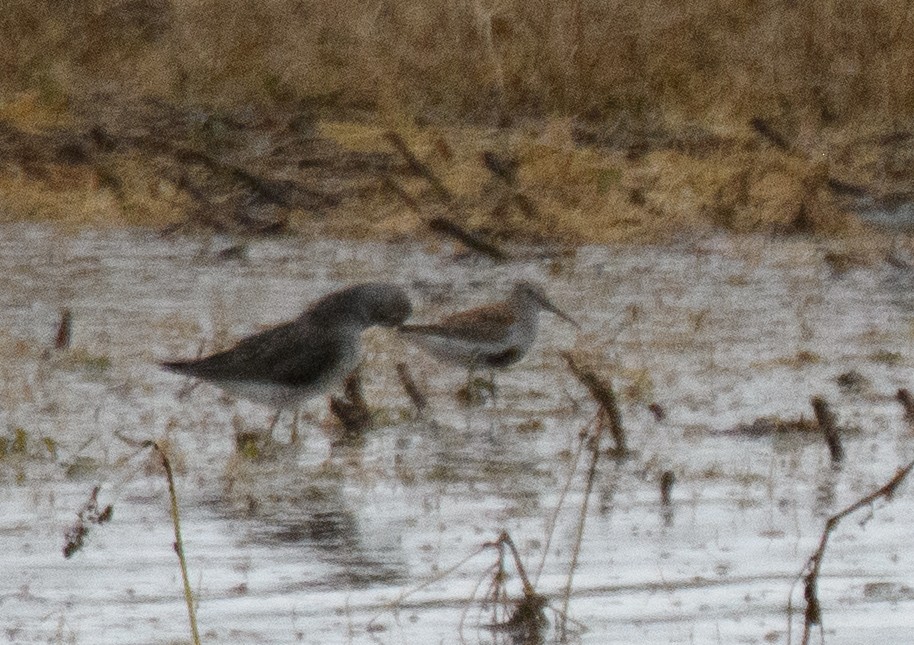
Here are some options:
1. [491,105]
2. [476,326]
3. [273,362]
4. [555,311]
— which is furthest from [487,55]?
[273,362]

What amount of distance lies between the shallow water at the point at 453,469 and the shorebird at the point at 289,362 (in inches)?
7.1

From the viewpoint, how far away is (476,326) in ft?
32.7

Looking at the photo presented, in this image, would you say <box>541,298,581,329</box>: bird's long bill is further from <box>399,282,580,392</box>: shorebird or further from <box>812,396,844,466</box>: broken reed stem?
<box>812,396,844,466</box>: broken reed stem

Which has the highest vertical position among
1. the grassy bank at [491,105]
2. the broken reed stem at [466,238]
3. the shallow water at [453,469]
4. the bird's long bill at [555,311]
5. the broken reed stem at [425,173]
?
the grassy bank at [491,105]

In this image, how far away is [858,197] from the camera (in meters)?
14.1

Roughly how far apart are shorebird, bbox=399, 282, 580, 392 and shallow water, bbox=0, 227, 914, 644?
16 cm

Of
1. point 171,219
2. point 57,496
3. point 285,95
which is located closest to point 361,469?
point 57,496

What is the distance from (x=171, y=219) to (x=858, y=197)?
4.15 m

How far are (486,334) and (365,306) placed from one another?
1.75 feet

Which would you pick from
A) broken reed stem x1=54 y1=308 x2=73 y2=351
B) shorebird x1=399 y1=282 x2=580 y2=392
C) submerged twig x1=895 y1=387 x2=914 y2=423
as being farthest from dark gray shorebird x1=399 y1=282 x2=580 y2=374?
submerged twig x1=895 y1=387 x2=914 y2=423

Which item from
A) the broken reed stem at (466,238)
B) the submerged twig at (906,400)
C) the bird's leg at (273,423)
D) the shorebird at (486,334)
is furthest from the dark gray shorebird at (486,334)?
the broken reed stem at (466,238)

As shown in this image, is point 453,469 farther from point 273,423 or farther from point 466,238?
point 466,238

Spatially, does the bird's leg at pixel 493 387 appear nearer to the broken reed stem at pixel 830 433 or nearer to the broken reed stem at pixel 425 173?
the broken reed stem at pixel 830 433

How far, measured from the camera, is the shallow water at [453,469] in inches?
235
